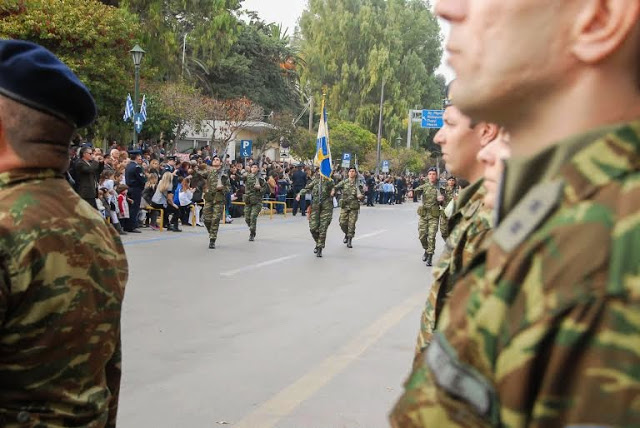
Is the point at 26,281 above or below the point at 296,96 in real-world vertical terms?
below

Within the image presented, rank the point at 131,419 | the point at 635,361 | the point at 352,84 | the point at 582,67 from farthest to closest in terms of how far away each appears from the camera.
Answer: the point at 352,84 < the point at 131,419 < the point at 582,67 < the point at 635,361

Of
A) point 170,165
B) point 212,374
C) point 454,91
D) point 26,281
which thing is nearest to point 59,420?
point 26,281

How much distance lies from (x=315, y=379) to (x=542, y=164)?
490 cm

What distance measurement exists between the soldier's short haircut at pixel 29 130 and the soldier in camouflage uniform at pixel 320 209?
1202 centimetres

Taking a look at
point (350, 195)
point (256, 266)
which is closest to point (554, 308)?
point (256, 266)

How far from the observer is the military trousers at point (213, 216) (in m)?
14.8

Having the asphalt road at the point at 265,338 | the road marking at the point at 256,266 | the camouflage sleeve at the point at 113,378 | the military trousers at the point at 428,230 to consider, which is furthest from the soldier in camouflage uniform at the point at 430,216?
the camouflage sleeve at the point at 113,378

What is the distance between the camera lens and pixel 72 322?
6.75ft

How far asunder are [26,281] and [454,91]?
125 centimetres

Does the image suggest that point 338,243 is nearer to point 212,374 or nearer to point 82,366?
point 212,374

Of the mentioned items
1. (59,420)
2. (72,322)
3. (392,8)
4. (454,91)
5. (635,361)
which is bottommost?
(59,420)

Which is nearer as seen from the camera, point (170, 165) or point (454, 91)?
point (454, 91)

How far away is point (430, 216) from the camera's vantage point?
14.5 meters

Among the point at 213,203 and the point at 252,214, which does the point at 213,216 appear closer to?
the point at 213,203
